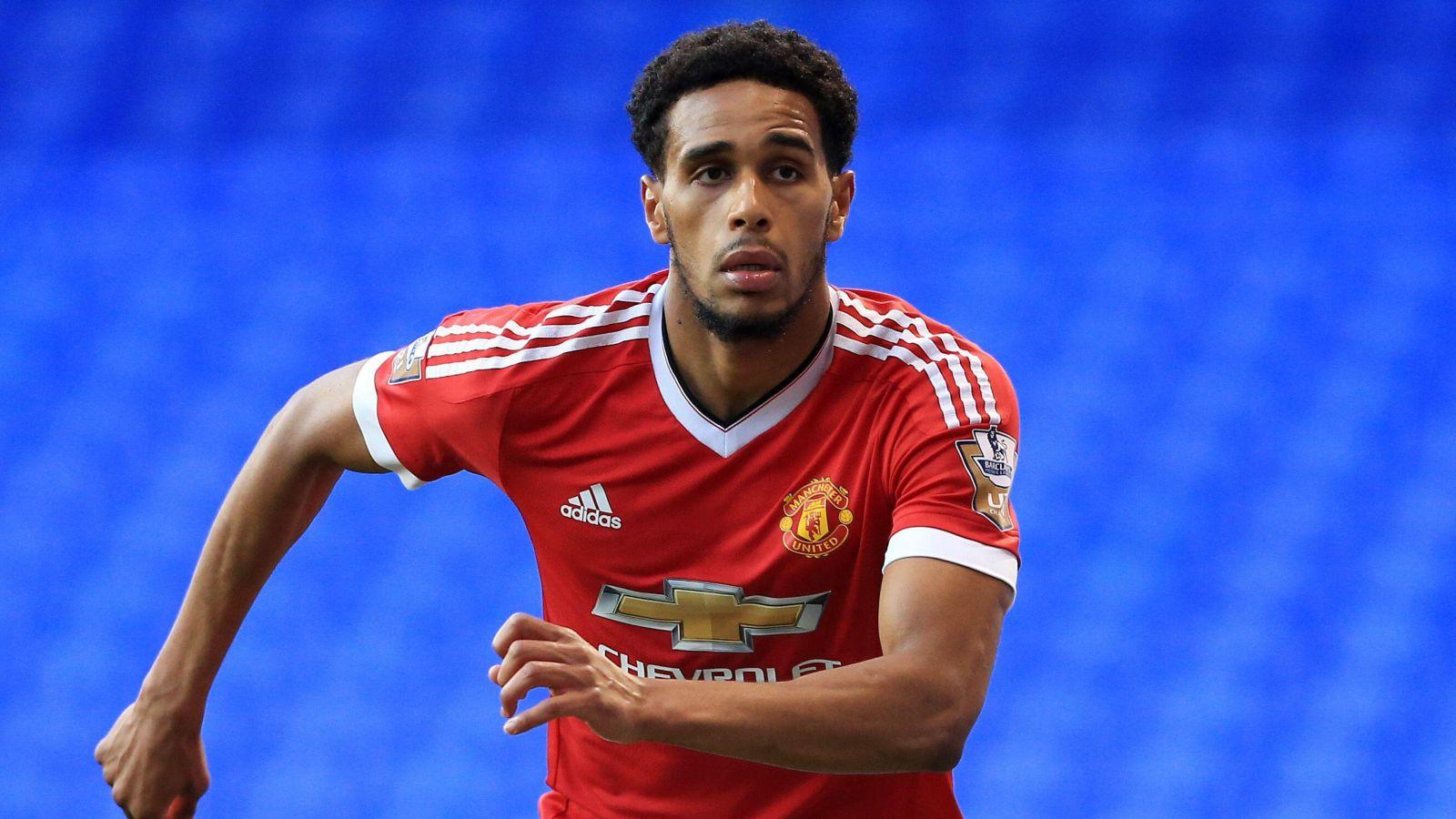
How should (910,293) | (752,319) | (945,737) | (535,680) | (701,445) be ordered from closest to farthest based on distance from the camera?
(535,680) < (945,737) < (752,319) < (701,445) < (910,293)

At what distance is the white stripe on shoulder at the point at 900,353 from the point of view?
242 centimetres

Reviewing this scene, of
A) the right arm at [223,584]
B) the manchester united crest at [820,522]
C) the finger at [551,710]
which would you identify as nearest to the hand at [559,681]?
the finger at [551,710]

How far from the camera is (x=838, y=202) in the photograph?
271 centimetres

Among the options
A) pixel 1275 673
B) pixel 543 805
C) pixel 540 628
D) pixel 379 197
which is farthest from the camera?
pixel 379 197

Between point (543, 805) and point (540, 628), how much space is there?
101cm

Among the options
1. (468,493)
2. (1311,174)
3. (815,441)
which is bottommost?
(815,441)

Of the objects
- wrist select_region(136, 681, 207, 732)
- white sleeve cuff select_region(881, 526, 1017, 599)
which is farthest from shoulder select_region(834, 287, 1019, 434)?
wrist select_region(136, 681, 207, 732)

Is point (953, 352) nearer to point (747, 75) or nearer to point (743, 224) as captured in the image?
point (743, 224)

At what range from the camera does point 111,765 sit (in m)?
2.64

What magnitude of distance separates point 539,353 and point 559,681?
2.84 ft

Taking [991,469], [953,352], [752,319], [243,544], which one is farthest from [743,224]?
[243,544]

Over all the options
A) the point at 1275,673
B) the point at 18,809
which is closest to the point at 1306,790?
the point at 1275,673

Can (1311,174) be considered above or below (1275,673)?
above

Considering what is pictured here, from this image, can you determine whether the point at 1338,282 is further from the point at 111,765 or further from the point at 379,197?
the point at 111,765
